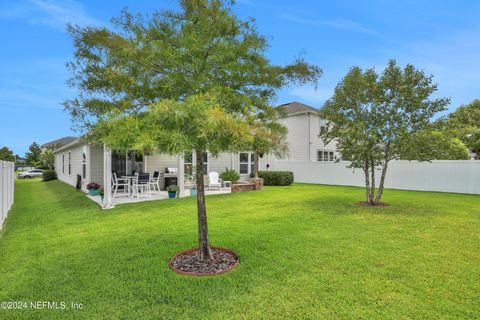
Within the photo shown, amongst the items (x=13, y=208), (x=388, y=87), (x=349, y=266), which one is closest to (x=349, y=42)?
(x=388, y=87)

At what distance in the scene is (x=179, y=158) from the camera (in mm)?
10930

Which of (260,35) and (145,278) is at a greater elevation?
(260,35)

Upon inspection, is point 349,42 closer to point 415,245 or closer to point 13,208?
point 415,245

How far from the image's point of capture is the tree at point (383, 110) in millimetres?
8305

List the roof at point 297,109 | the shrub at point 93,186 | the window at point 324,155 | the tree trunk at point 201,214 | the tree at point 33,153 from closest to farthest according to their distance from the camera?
1. the tree trunk at point 201,214
2. the shrub at point 93,186
3. the roof at point 297,109
4. the window at point 324,155
5. the tree at point 33,153

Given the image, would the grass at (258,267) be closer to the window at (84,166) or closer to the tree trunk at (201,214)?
the tree trunk at (201,214)

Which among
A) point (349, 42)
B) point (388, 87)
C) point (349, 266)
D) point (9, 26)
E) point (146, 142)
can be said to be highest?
point (349, 42)

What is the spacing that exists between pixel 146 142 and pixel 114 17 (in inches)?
89.2

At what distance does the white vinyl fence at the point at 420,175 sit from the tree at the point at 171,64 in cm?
828

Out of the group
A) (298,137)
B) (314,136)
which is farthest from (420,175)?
(298,137)

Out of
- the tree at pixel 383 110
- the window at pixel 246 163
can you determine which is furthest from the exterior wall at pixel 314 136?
the tree at pixel 383 110

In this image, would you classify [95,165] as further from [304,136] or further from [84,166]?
[304,136]

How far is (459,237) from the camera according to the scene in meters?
5.28

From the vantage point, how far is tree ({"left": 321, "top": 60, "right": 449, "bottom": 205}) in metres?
8.30
